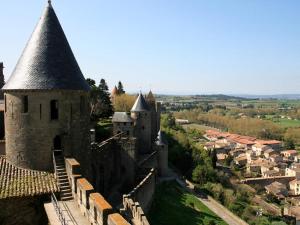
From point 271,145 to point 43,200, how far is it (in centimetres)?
11481

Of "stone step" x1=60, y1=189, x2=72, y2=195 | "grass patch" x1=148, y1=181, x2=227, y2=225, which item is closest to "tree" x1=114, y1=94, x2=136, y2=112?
"grass patch" x1=148, y1=181, x2=227, y2=225

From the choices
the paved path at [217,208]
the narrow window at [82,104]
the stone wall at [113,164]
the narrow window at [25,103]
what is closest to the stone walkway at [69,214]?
the narrow window at [25,103]

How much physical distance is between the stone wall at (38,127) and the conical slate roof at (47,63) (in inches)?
12.1

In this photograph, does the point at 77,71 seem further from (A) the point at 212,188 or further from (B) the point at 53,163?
(A) the point at 212,188

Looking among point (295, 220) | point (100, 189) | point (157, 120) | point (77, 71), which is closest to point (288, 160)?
point (295, 220)

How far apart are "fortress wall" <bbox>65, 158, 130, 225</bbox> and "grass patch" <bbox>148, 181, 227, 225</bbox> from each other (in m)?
15.0

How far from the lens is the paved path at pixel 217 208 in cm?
3475

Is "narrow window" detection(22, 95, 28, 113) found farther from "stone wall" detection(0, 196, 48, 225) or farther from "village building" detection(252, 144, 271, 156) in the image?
"village building" detection(252, 144, 271, 156)

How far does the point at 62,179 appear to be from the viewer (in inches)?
502

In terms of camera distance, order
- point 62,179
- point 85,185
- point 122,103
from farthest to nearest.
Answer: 1. point 122,103
2. point 62,179
3. point 85,185

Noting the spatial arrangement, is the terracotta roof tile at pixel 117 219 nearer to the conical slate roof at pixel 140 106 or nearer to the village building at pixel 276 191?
the conical slate roof at pixel 140 106

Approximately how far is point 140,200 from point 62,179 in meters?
12.9

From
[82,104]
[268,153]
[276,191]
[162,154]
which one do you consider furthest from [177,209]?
[268,153]

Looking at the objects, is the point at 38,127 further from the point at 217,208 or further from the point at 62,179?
the point at 217,208
